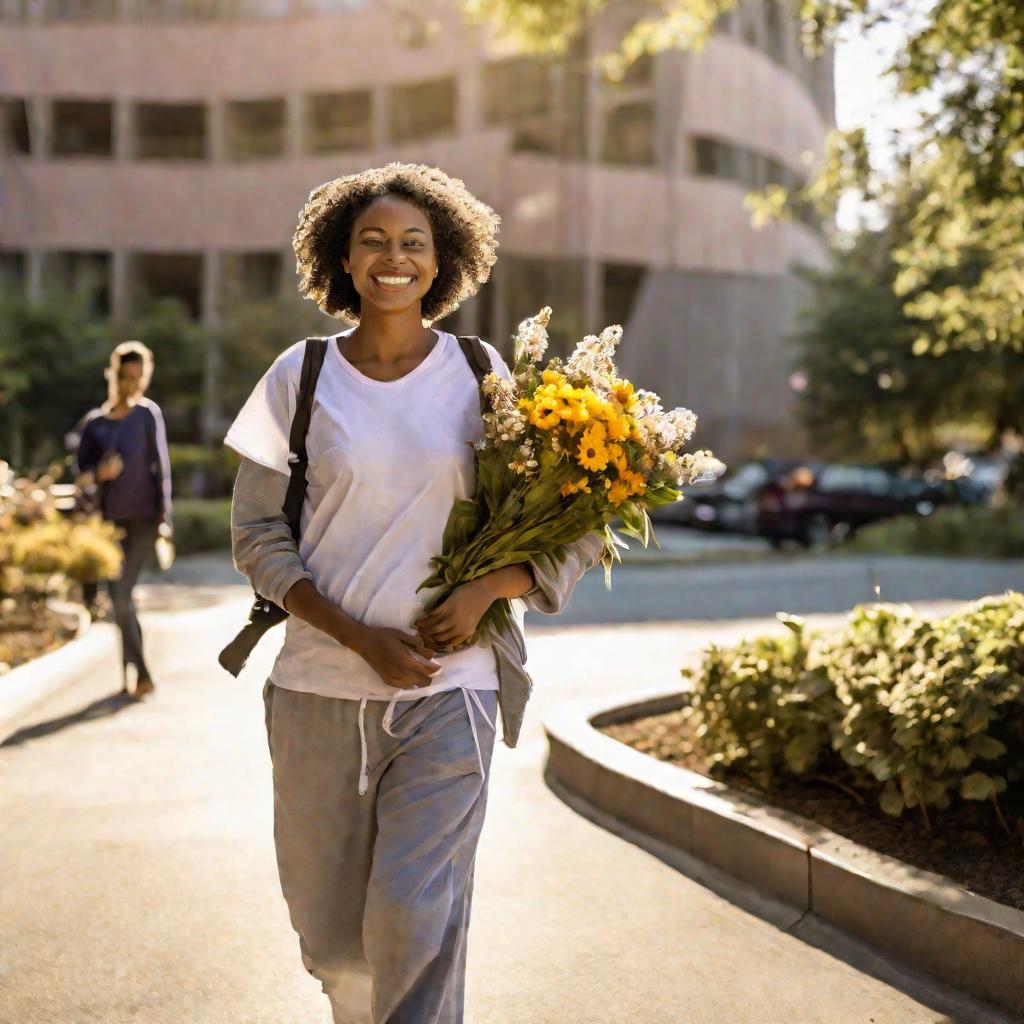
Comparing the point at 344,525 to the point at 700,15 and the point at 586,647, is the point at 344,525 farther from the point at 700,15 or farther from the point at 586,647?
the point at 586,647

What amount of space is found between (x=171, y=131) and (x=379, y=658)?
159ft

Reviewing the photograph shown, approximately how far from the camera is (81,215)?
47.7 metres

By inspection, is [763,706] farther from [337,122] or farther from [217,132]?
[217,132]

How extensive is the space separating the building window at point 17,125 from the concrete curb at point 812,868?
45031mm

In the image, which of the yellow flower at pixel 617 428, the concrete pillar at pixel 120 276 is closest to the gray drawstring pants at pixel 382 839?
the yellow flower at pixel 617 428

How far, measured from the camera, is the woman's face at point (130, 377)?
384 inches

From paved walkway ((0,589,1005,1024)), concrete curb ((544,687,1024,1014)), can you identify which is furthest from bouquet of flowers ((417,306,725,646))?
concrete curb ((544,687,1024,1014))

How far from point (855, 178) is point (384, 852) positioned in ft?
24.0

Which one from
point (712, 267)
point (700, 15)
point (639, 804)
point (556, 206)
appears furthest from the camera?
point (712, 267)

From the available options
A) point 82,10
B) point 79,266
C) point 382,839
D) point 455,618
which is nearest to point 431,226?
point 455,618

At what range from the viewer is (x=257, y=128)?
4906 centimetres

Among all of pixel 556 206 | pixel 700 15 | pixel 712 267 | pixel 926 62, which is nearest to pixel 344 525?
pixel 926 62

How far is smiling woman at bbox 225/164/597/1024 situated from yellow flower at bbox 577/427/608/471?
25cm

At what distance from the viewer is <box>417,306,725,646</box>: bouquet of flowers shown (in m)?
3.41
